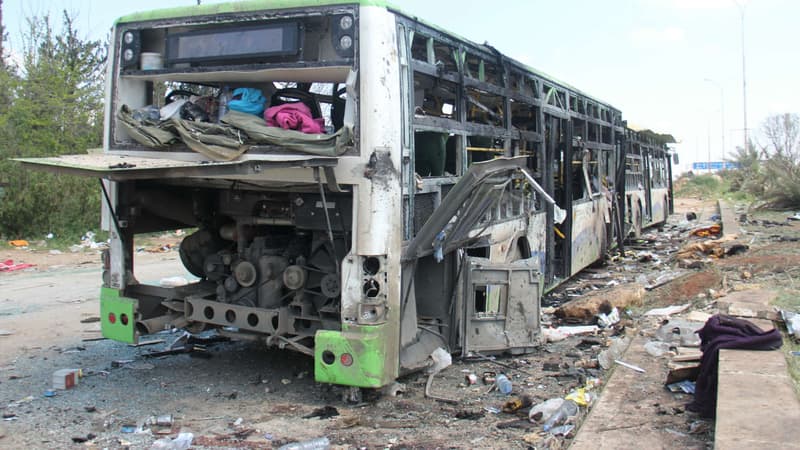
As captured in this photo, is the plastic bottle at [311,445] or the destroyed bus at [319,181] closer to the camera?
the plastic bottle at [311,445]

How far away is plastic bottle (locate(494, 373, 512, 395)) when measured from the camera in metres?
5.41

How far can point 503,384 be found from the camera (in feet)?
18.0

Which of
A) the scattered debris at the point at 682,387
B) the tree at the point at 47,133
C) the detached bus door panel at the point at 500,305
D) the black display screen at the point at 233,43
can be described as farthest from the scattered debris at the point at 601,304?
the tree at the point at 47,133

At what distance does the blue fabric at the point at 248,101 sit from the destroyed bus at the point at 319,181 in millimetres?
16

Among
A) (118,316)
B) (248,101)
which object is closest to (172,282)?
(118,316)

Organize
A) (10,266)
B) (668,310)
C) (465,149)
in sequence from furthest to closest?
(10,266)
(668,310)
(465,149)

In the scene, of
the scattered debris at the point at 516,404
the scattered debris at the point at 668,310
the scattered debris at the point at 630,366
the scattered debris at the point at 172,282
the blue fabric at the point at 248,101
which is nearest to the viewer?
the scattered debris at the point at 516,404

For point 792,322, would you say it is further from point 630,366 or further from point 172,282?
point 172,282

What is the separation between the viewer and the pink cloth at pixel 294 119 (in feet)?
16.7

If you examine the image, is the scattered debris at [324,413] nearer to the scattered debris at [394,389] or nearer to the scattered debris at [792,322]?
the scattered debris at [394,389]

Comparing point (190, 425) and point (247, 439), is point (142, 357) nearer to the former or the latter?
point (190, 425)

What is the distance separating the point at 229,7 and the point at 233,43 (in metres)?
0.25

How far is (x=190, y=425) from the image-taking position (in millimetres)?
4699

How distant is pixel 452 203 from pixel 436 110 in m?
1.34
